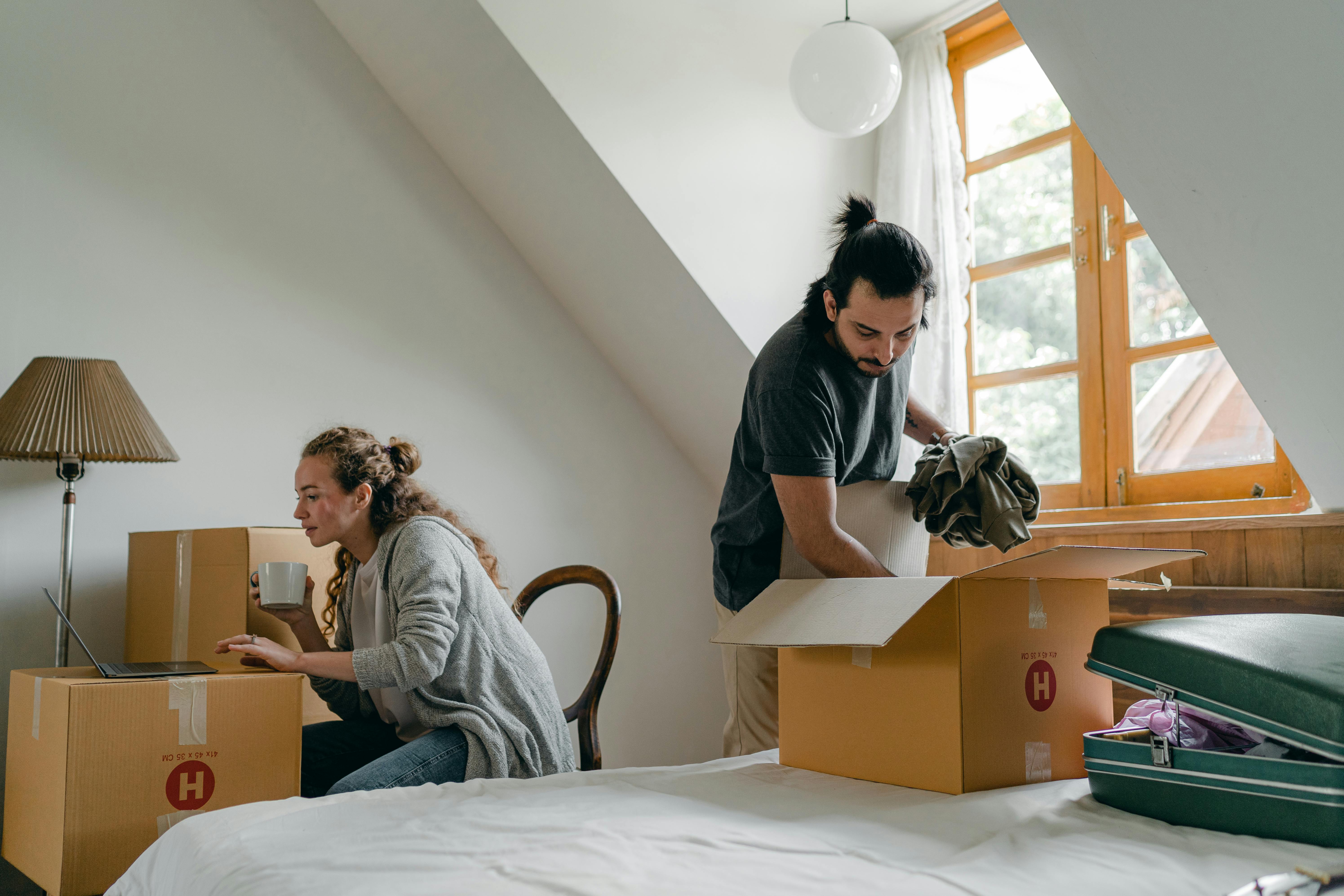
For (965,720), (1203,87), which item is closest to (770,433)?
(965,720)

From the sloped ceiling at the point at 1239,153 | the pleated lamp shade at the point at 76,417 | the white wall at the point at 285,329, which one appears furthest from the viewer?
the white wall at the point at 285,329

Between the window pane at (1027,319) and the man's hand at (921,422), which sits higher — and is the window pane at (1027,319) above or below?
above

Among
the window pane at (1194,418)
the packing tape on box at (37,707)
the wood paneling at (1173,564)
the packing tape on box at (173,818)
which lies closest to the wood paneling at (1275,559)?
the wood paneling at (1173,564)

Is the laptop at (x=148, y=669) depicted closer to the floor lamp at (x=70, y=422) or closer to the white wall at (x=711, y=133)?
the floor lamp at (x=70, y=422)

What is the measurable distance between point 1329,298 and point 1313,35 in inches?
16.3

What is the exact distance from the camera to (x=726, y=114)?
2693 millimetres

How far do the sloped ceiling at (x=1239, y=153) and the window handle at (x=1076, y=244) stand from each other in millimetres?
957

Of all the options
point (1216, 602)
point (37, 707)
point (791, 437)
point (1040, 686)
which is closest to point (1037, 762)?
Result: point (1040, 686)

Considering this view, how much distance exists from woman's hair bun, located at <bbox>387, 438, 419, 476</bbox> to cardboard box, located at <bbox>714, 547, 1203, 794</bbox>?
88cm

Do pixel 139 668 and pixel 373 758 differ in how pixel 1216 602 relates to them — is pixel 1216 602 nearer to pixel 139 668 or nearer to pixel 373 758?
pixel 373 758

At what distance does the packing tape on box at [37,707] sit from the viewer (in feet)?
4.42

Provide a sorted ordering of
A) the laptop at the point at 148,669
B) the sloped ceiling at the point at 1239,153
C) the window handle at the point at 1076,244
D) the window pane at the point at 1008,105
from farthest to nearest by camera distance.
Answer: the window pane at the point at 1008,105
the window handle at the point at 1076,244
the laptop at the point at 148,669
the sloped ceiling at the point at 1239,153

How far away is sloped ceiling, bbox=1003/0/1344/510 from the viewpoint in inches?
48.4

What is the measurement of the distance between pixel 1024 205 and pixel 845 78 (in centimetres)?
87
